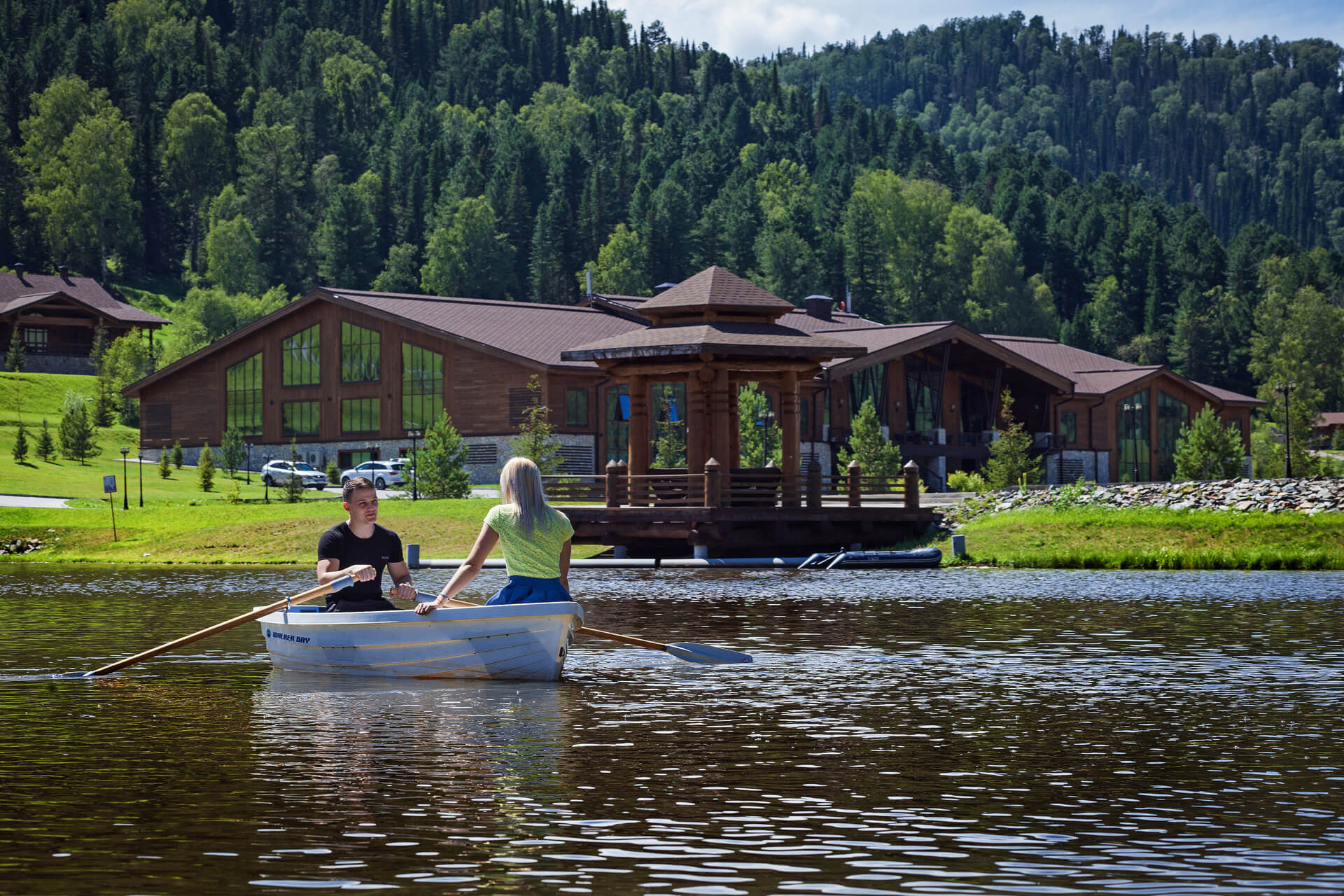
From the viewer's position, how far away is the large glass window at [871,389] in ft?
269

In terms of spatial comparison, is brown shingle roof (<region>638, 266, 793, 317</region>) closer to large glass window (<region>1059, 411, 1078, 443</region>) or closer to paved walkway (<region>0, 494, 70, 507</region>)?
paved walkway (<region>0, 494, 70, 507</region>)

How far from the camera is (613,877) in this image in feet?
30.2

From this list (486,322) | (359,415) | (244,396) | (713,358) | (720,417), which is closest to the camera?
(713,358)

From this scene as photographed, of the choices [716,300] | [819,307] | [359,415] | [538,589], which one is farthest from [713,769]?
[819,307]

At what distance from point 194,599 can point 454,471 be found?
31285 millimetres

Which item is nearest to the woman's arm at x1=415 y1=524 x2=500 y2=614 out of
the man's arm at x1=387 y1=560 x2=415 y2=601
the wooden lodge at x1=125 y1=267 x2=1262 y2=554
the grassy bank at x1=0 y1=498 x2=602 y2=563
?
the man's arm at x1=387 y1=560 x2=415 y2=601

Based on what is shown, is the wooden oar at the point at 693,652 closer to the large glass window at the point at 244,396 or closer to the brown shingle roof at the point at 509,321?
the brown shingle roof at the point at 509,321

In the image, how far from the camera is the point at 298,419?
89.5 meters

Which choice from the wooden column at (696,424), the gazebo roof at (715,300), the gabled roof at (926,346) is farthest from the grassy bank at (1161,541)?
the gabled roof at (926,346)

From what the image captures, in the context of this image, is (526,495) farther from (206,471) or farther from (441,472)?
(206,471)

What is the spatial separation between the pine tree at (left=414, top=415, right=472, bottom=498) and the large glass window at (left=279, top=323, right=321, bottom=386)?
23.8 m

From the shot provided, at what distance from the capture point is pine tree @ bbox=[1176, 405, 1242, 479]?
243 feet

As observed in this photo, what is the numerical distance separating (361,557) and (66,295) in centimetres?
11666

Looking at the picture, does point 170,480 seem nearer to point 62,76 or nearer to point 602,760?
point 602,760
